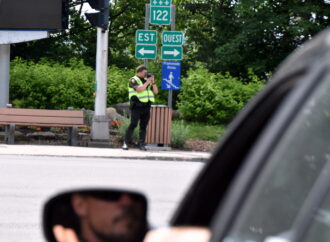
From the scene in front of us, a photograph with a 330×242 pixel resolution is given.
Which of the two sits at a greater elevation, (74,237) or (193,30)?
(193,30)

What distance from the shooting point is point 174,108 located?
28.9 metres

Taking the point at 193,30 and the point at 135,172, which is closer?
the point at 135,172

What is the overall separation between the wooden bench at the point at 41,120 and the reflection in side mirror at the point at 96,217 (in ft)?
63.0

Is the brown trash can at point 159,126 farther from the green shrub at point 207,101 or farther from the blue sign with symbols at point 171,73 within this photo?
the green shrub at point 207,101

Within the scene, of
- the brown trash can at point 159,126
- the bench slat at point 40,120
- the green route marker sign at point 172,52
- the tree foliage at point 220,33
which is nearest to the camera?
the green route marker sign at point 172,52

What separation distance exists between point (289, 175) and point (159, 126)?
61.6 feet

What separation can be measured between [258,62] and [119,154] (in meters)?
14.5

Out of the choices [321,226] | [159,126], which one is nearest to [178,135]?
[159,126]

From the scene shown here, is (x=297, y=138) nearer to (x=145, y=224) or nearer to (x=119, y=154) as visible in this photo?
(x=145, y=224)

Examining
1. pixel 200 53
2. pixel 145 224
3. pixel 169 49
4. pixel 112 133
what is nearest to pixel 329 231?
pixel 145 224

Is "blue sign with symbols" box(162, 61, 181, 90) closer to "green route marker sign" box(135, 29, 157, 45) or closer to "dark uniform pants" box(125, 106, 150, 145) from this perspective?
"green route marker sign" box(135, 29, 157, 45)

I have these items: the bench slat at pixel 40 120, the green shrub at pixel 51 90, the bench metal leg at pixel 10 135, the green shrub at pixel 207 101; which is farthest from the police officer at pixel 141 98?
the green shrub at pixel 51 90

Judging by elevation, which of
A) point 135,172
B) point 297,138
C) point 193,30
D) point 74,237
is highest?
point 193,30

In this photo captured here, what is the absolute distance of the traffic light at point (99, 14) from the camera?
765 inches
